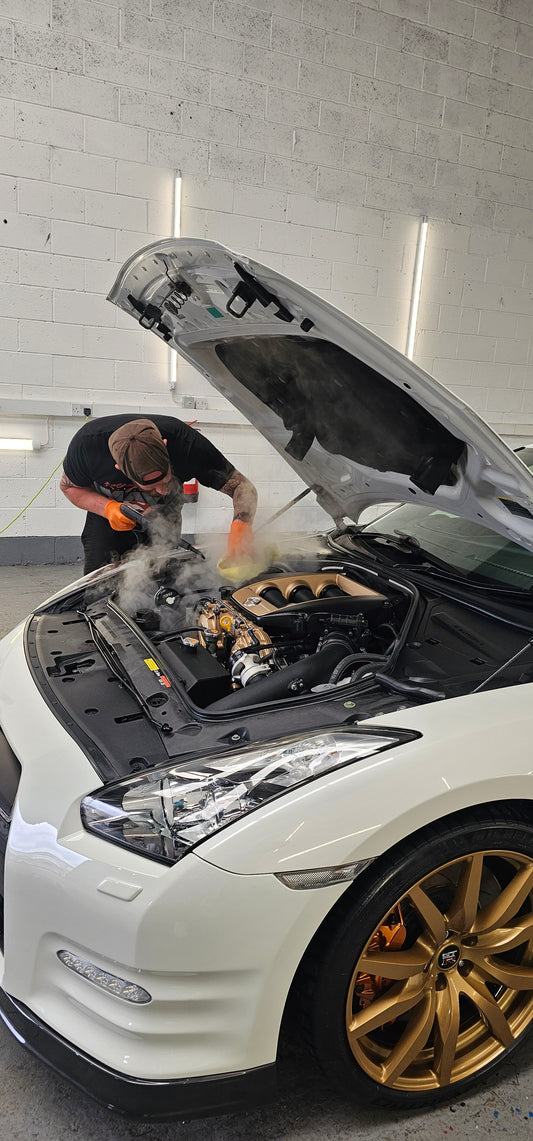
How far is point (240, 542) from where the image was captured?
260cm

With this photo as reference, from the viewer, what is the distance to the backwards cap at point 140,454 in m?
3.03

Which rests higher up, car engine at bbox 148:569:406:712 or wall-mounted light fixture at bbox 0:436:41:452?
car engine at bbox 148:569:406:712

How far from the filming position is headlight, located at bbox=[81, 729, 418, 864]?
1156 millimetres

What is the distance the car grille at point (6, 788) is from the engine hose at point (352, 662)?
68 cm

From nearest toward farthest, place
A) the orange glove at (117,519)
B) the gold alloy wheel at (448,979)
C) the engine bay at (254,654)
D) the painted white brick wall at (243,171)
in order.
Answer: the gold alloy wheel at (448,979)
the engine bay at (254,654)
the orange glove at (117,519)
the painted white brick wall at (243,171)

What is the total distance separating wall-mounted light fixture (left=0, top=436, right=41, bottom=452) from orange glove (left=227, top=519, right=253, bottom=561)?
282 centimetres

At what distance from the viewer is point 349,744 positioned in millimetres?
1250

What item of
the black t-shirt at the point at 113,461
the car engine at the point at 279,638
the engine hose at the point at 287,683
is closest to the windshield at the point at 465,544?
the car engine at the point at 279,638

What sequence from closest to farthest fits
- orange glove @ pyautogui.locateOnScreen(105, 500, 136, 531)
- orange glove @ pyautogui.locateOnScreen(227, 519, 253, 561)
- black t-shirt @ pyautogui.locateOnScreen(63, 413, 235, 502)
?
orange glove @ pyautogui.locateOnScreen(227, 519, 253, 561)
orange glove @ pyautogui.locateOnScreen(105, 500, 136, 531)
black t-shirt @ pyautogui.locateOnScreen(63, 413, 235, 502)

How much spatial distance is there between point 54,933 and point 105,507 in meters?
2.18

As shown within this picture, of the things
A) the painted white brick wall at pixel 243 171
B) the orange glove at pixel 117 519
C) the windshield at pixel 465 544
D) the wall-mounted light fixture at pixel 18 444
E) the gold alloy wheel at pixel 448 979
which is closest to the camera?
the gold alloy wheel at pixel 448 979

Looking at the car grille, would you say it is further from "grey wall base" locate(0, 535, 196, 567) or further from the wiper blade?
"grey wall base" locate(0, 535, 196, 567)

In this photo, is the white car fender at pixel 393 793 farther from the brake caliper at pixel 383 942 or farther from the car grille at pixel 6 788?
the car grille at pixel 6 788

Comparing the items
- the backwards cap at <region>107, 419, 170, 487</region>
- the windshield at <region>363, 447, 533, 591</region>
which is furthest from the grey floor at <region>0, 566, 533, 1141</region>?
the backwards cap at <region>107, 419, 170, 487</region>
